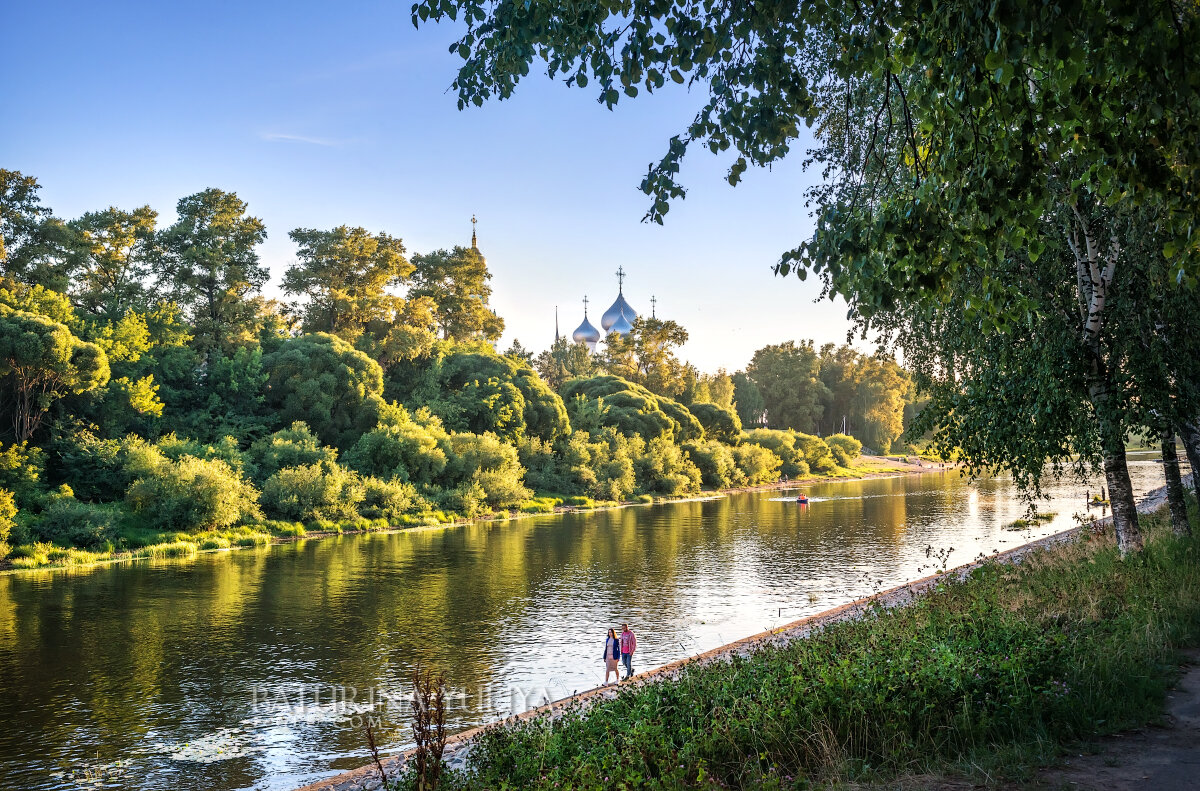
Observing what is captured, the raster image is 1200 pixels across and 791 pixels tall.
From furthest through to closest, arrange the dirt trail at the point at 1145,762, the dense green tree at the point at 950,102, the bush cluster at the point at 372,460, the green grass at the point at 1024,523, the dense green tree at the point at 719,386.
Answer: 1. the dense green tree at the point at 719,386
2. the green grass at the point at 1024,523
3. the bush cluster at the point at 372,460
4. the dirt trail at the point at 1145,762
5. the dense green tree at the point at 950,102

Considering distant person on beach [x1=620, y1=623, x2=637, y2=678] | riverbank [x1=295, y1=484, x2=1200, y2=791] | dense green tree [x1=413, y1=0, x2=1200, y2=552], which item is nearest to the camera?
dense green tree [x1=413, y1=0, x2=1200, y2=552]

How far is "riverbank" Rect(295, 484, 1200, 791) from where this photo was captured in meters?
6.82

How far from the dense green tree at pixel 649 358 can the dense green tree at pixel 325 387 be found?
47353 mm

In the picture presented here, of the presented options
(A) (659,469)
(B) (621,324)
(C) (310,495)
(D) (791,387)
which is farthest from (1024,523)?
(B) (621,324)

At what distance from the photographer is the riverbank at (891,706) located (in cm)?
682

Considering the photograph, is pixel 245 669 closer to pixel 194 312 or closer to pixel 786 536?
pixel 786 536

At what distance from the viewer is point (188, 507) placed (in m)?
38.4

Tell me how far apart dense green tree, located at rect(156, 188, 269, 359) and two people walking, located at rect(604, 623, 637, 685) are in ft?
148

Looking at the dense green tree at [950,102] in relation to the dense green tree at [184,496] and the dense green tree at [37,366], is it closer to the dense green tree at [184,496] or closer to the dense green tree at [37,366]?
the dense green tree at [184,496]

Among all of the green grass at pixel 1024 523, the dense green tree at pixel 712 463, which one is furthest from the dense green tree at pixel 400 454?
the green grass at pixel 1024 523

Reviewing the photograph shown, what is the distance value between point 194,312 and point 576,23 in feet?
184

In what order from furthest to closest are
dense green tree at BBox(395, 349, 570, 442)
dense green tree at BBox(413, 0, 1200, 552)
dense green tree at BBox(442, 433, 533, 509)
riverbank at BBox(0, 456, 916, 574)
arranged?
1. dense green tree at BBox(395, 349, 570, 442)
2. dense green tree at BBox(442, 433, 533, 509)
3. riverbank at BBox(0, 456, 916, 574)
4. dense green tree at BBox(413, 0, 1200, 552)

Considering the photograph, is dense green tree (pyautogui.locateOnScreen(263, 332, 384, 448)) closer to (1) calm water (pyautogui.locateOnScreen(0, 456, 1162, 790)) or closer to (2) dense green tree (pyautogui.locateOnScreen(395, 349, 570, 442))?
(2) dense green tree (pyautogui.locateOnScreen(395, 349, 570, 442))

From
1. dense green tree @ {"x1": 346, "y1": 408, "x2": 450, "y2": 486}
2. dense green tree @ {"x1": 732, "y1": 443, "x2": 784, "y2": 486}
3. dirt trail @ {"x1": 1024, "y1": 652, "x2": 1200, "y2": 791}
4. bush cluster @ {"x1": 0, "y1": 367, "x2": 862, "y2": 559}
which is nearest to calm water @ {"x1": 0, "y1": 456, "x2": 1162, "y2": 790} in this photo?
bush cluster @ {"x1": 0, "y1": 367, "x2": 862, "y2": 559}
